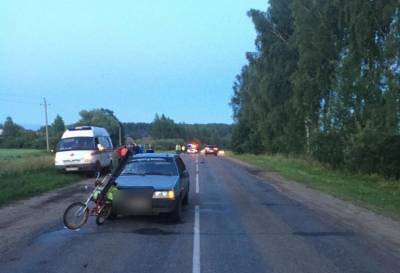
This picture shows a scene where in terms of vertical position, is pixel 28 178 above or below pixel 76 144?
below

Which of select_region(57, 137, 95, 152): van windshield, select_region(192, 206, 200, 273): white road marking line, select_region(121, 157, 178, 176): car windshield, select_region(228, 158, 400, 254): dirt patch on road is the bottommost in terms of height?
select_region(228, 158, 400, 254): dirt patch on road

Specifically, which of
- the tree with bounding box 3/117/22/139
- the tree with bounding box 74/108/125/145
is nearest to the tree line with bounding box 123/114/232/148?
the tree with bounding box 3/117/22/139

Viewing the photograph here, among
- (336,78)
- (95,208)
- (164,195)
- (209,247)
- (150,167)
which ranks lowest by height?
(209,247)

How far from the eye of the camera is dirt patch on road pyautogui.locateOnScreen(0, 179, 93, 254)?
10.9 meters

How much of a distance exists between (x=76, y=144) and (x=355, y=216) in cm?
1731

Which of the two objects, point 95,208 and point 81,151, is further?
point 81,151

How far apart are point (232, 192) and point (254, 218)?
7158 mm

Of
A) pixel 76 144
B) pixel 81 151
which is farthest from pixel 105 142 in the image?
pixel 81 151

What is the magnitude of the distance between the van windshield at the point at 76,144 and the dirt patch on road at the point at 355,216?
1051cm

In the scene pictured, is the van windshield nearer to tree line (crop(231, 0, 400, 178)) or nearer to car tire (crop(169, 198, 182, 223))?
tree line (crop(231, 0, 400, 178))

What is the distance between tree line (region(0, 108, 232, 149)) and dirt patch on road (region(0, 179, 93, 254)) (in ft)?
206

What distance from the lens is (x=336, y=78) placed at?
33500mm

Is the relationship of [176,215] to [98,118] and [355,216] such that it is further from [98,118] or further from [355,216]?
[98,118]

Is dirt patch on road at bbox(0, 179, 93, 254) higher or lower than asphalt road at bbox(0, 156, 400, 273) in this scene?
higher
